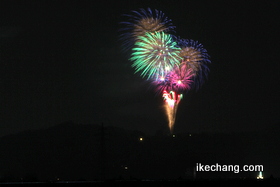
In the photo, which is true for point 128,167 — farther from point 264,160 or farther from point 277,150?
point 277,150

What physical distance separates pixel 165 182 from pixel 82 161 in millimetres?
157160

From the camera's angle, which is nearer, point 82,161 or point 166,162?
point 166,162

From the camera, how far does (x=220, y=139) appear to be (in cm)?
19638

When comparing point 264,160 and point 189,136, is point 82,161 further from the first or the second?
point 264,160

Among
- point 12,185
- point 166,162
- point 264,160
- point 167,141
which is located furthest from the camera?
point 167,141

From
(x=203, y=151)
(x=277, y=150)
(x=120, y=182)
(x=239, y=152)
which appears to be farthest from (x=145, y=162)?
(x=120, y=182)

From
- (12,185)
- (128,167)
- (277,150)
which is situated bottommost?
(12,185)

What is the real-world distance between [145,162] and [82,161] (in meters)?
34.7

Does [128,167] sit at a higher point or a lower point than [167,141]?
lower

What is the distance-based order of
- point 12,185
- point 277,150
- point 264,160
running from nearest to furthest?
1. point 12,185
2. point 264,160
3. point 277,150

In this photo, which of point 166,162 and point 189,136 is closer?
point 166,162

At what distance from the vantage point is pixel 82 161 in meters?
188

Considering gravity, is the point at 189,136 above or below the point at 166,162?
above

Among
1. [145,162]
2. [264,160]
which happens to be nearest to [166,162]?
[145,162]
